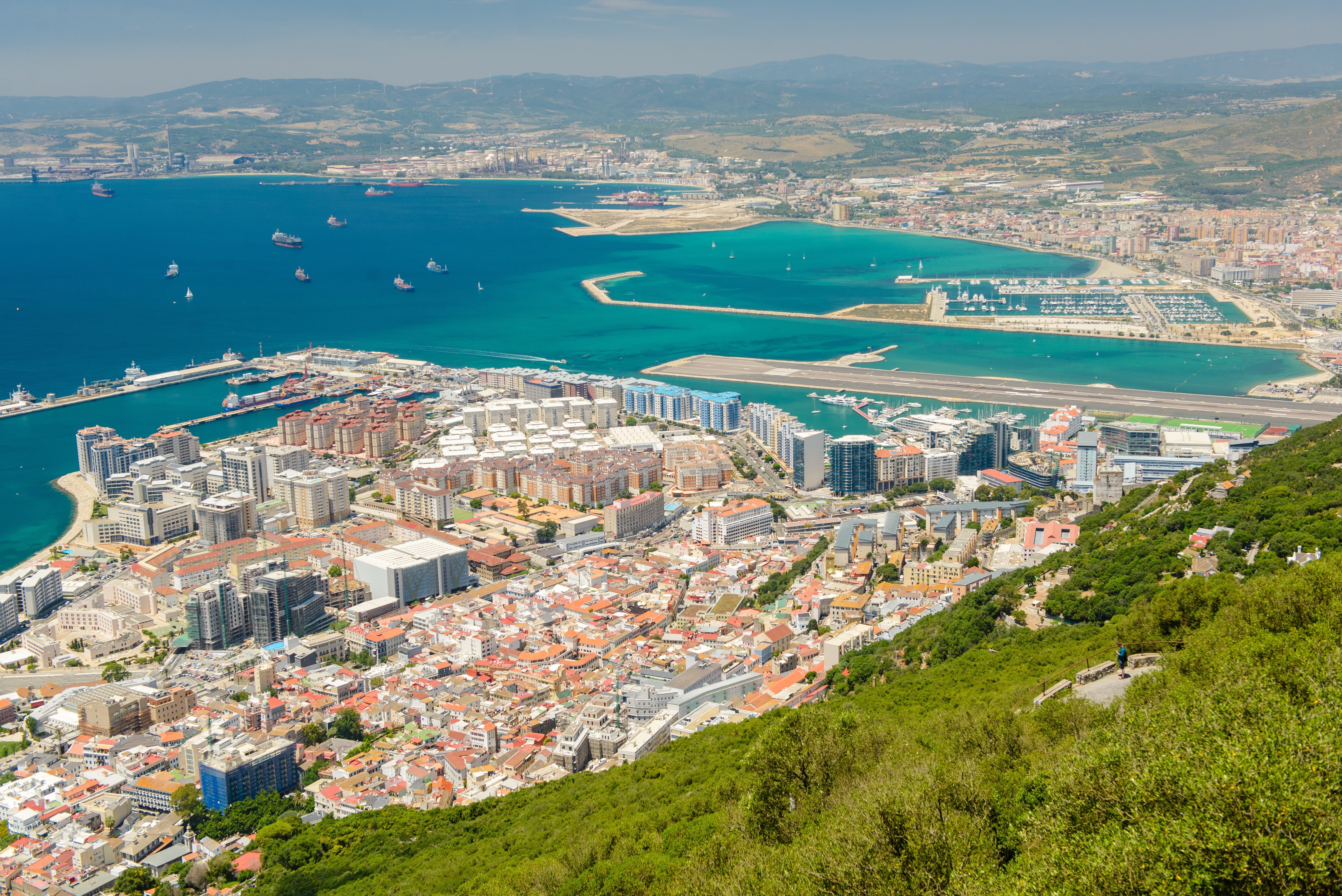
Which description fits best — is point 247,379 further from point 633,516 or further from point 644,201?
point 644,201

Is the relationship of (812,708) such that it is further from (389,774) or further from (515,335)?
(515,335)

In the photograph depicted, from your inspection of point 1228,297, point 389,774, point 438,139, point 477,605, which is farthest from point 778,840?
point 438,139

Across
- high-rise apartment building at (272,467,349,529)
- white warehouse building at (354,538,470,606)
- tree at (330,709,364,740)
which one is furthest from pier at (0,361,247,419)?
tree at (330,709,364,740)

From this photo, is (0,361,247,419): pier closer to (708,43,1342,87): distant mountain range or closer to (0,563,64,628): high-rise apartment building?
(0,563,64,628): high-rise apartment building

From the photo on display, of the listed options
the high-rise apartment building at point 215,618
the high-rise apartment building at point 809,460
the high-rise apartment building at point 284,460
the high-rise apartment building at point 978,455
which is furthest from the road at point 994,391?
the high-rise apartment building at point 215,618

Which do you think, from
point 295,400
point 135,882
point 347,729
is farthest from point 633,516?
point 295,400

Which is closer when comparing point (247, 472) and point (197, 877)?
point (197, 877)
